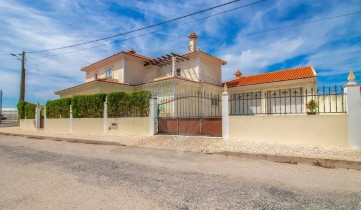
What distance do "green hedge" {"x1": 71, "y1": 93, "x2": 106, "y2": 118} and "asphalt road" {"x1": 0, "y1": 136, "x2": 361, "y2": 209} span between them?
8.91 m

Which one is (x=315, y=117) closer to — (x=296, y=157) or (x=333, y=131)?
(x=333, y=131)

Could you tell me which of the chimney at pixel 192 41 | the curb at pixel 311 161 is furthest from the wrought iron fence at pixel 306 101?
the chimney at pixel 192 41

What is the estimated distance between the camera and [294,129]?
330 inches

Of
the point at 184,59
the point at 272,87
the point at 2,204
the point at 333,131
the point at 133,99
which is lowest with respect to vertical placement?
the point at 2,204

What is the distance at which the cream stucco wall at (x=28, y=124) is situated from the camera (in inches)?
886

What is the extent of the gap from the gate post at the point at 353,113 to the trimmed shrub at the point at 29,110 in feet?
81.3

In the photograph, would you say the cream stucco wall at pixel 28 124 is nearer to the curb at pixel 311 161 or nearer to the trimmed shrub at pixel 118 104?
the trimmed shrub at pixel 118 104

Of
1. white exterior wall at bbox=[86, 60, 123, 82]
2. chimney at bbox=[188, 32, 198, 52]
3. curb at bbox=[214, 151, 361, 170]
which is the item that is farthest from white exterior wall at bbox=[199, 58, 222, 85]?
curb at bbox=[214, 151, 361, 170]

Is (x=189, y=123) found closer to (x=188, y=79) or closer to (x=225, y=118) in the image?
(x=225, y=118)

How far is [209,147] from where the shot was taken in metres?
9.00

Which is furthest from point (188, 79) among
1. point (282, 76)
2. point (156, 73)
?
point (282, 76)

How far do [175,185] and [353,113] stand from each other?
256 inches

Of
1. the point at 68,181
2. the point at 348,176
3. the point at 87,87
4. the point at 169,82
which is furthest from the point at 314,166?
the point at 87,87

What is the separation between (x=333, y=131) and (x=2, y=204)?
8.95m
